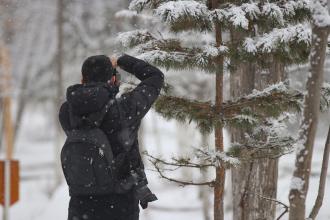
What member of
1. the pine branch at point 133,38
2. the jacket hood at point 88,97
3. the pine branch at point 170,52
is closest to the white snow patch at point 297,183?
the pine branch at point 170,52

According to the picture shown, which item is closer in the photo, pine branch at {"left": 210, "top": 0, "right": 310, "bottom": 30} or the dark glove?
the dark glove

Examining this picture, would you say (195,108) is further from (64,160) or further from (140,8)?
(64,160)

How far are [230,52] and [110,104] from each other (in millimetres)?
1121

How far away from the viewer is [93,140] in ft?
11.7

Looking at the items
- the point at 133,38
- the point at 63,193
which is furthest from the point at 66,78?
the point at 133,38

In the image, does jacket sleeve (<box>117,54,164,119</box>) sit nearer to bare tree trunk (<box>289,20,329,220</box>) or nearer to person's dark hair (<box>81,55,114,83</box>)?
person's dark hair (<box>81,55,114,83</box>)

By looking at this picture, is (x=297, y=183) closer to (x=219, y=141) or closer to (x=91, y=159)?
(x=219, y=141)

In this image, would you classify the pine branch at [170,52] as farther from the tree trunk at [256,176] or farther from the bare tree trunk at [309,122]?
the tree trunk at [256,176]

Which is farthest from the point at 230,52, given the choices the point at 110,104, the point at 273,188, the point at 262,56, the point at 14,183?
the point at 14,183

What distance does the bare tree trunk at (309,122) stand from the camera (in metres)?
3.20

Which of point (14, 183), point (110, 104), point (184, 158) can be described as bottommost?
point (14, 183)

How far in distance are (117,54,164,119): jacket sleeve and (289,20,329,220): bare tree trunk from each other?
1.10m

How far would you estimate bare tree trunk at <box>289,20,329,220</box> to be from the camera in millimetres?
3203

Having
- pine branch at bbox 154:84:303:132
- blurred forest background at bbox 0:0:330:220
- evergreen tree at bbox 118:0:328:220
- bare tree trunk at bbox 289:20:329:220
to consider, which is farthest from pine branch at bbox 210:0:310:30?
blurred forest background at bbox 0:0:330:220
